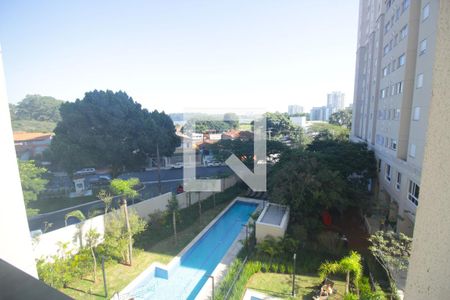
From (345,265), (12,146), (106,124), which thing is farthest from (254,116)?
(12,146)

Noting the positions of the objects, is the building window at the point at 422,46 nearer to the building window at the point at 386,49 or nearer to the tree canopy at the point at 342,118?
the building window at the point at 386,49

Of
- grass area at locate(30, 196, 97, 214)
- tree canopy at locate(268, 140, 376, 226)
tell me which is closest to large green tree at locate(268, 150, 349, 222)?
tree canopy at locate(268, 140, 376, 226)

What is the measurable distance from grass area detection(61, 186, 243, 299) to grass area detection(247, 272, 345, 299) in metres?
3.68

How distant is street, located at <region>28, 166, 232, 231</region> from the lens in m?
13.2

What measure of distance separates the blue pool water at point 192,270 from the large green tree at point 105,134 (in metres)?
10.3

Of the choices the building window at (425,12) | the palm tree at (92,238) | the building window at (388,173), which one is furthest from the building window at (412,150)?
the palm tree at (92,238)

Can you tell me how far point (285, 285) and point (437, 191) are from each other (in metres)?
8.14

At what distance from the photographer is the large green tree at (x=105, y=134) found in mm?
16875

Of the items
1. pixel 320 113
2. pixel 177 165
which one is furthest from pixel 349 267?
pixel 320 113

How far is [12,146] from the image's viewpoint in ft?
5.55

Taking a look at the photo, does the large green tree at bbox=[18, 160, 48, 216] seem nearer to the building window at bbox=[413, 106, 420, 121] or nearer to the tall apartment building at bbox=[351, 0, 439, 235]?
the tall apartment building at bbox=[351, 0, 439, 235]

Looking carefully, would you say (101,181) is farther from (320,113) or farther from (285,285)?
(320,113)

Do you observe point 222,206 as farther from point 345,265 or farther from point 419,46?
point 419,46

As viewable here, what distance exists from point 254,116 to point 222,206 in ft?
41.3
